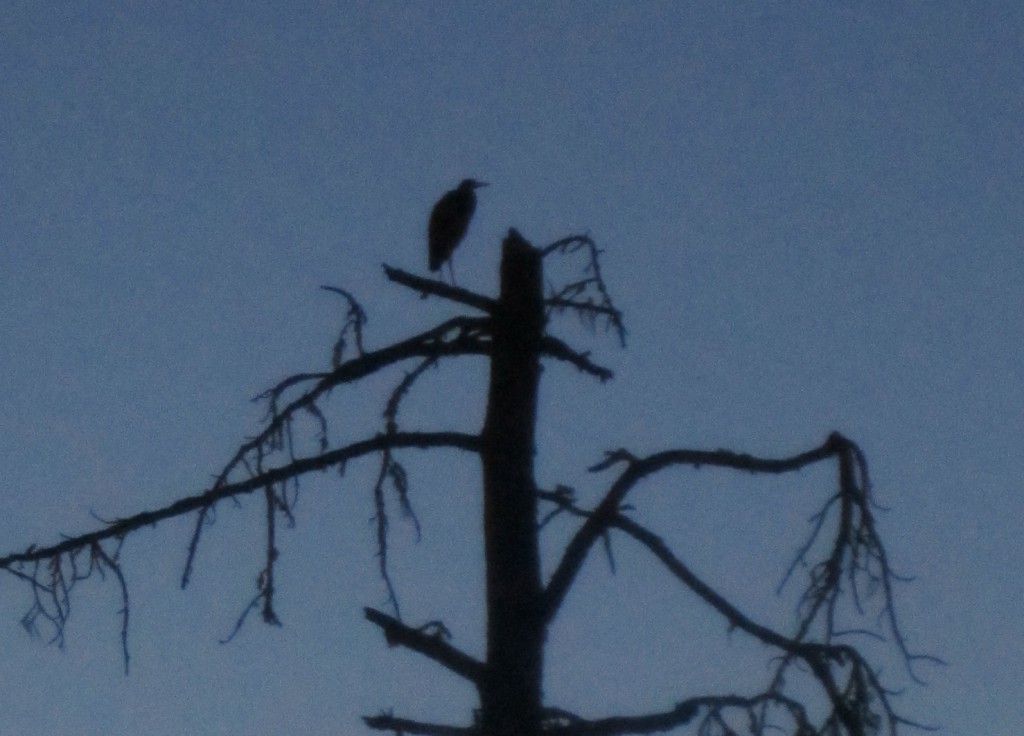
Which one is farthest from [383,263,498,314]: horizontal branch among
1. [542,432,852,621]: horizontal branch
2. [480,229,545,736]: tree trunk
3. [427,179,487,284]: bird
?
[427,179,487,284]: bird

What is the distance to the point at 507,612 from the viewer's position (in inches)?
295

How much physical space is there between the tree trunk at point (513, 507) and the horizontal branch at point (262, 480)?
174 millimetres

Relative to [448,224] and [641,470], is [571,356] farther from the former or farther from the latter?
[448,224]

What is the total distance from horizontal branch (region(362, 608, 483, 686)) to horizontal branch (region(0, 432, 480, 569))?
712 mm

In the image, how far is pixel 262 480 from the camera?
25.4 ft

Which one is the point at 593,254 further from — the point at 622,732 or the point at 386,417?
the point at 622,732

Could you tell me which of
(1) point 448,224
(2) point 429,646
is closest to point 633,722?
(2) point 429,646

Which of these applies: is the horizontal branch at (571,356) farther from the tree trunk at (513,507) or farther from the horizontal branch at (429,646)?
the horizontal branch at (429,646)

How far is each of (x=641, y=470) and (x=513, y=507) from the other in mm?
551

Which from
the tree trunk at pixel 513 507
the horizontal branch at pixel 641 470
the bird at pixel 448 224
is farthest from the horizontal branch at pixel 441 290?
the bird at pixel 448 224

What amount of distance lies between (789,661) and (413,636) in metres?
1.49

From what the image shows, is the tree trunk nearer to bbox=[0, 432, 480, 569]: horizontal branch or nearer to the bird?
bbox=[0, 432, 480, 569]: horizontal branch

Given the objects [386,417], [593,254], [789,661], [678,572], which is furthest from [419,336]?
[789,661]

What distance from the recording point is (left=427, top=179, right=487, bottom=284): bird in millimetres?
11859
